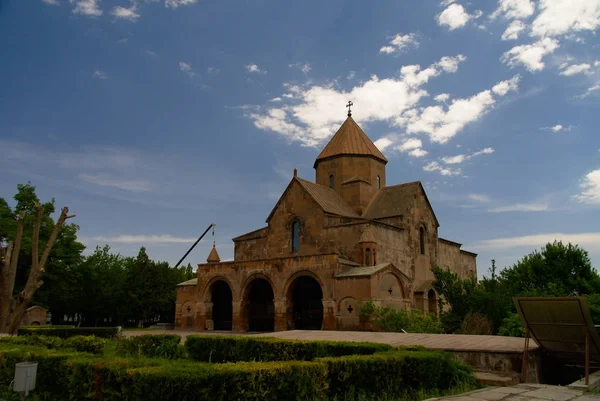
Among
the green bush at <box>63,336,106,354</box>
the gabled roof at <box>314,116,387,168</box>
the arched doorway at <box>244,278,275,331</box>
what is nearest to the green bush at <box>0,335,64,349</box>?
the green bush at <box>63,336,106,354</box>

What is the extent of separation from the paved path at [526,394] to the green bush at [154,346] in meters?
8.51

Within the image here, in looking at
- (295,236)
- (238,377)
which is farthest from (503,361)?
(295,236)

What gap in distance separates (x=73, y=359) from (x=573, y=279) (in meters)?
17.3

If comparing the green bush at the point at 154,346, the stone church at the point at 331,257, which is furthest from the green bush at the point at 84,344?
the stone church at the point at 331,257

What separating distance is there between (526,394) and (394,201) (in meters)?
20.0

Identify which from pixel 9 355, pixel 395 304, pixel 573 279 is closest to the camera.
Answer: pixel 9 355

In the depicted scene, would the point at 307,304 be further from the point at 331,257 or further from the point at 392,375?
the point at 392,375

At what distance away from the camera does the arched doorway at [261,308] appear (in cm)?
2522

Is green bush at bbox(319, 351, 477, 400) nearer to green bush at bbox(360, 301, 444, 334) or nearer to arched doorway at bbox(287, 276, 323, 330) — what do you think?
green bush at bbox(360, 301, 444, 334)

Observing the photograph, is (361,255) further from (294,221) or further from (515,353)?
(515,353)

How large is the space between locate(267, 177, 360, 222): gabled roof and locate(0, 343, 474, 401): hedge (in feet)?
55.4

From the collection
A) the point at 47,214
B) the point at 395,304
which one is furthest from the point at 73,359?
the point at 47,214

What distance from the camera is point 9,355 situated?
8.24 m

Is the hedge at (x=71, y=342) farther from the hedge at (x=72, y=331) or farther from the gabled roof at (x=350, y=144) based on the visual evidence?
the gabled roof at (x=350, y=144)
